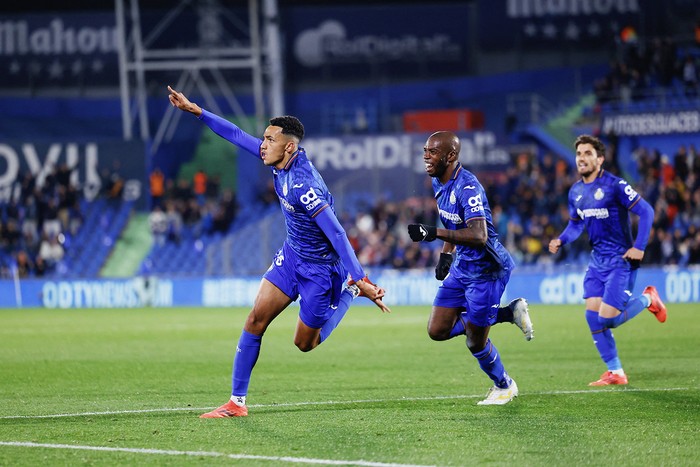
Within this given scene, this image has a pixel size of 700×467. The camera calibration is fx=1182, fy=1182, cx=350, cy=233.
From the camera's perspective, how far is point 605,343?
500 inches

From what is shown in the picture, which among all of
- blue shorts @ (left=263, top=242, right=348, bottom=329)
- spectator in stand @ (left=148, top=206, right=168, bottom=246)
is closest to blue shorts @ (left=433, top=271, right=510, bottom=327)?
blue shorts @ (left=263, top=242, right=348, bottom=329)

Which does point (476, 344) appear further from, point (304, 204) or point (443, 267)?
point (304, 204)

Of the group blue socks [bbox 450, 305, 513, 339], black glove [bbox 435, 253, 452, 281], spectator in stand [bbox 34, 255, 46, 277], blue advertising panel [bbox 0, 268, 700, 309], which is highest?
black glove [bbox 435, 253, 452, 281]

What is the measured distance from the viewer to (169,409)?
1056 cm

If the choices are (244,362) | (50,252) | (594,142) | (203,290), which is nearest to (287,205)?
(244,362)

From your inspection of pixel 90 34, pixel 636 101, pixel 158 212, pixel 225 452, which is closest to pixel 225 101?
pixel 90 34

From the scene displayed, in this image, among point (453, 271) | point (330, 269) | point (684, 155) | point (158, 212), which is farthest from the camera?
point (158, 212)

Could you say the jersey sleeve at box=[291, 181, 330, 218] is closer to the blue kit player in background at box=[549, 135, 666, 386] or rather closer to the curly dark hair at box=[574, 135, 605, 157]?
the blue kit player in background at box=[549, 135, 666, 386]

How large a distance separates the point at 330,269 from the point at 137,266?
1125 inches

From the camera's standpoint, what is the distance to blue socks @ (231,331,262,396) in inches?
392

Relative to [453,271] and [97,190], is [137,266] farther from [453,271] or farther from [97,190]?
[453,271]

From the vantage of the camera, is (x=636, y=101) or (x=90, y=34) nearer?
(x=636, y=101)

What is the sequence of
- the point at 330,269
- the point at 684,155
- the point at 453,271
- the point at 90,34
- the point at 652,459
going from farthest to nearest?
the point at 90,34
the point at 684,155
the point at 453,271
the point at 330,269
the point at 652,459

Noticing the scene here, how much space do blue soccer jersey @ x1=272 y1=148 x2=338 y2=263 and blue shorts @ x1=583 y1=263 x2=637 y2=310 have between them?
380 centimetres
